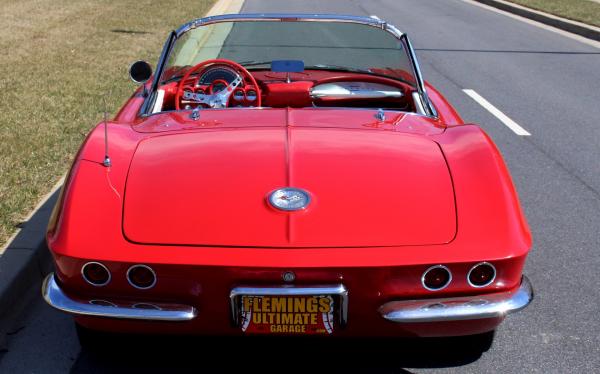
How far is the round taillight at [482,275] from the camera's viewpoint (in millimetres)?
2943

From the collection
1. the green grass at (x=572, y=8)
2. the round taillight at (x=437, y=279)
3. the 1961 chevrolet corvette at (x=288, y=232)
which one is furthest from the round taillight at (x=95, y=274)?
the green grass at (x=572, y=8)

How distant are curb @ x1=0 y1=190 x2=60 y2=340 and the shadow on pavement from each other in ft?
1.93

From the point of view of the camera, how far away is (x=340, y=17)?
4695 mm

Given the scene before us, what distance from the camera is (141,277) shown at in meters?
2.90

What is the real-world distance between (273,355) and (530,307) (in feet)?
4.61

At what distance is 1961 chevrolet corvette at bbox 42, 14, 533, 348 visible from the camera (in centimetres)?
286

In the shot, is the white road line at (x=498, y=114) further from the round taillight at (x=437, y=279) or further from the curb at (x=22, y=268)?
the round taillight at (x=437, y=279)

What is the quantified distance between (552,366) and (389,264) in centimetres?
115

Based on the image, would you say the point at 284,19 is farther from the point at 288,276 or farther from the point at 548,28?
the point at 548,28

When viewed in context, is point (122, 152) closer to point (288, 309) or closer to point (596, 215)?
point (288, 309)

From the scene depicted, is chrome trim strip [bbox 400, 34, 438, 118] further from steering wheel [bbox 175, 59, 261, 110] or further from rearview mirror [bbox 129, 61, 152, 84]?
rearview mirror [bbox 129, 61, 152, 84]

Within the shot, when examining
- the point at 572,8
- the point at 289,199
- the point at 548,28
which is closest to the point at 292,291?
the point at 289,199

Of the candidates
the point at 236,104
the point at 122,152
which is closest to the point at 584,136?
the point at 236,104

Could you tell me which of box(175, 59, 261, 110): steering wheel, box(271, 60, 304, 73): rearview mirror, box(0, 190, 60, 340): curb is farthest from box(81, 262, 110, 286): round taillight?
box(271, 60, 304, 73): rearview mirror
